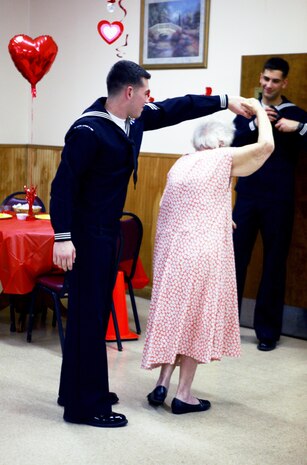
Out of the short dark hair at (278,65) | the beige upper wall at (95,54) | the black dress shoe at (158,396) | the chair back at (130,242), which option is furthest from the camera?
the beige upper wall at (95,54)

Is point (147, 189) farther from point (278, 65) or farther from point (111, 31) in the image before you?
point (278, 65)

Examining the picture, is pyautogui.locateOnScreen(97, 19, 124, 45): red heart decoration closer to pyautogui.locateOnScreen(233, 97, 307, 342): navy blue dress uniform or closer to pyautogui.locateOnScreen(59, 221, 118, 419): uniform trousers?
pyautogui.locateOnScreen(233, 97, 307, 342): navy blue dress uniform

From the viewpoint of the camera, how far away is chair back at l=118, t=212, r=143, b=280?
15.6ft

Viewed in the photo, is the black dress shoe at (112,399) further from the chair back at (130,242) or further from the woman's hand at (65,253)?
the chair back at (130,242)

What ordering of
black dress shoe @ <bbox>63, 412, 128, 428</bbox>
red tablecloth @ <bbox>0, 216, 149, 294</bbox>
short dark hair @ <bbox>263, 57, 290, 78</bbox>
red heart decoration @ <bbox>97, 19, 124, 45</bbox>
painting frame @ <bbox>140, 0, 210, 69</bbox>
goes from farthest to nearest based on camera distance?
red heart decoration @ <bbox>97, 19, 124, 45</bbox> → painting frame @ <bbox>140, 0, 210, 69</bbox> → short dark hair @ <bbox>263, 57, 290, 78</bbox> → red tablecloth @ <bbox>0, 216, 149, 294</bbox> → black dress shoe @ <bbox>63, 412, 128, 428</bbox>

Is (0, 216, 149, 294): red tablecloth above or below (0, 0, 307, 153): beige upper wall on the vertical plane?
below

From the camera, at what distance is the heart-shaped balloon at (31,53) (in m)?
5.54

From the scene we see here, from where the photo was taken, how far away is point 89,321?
3.30 meters

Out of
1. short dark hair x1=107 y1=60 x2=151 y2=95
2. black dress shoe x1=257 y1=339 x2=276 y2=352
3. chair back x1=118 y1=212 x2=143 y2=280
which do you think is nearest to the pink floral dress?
short dark hair x1=107 y1=60 x2=151 y2=95

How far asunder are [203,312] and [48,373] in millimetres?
1124

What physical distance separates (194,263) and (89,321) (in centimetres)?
56

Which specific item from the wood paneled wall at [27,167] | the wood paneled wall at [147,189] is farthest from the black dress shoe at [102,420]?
the wood paneled wall at [27,167]

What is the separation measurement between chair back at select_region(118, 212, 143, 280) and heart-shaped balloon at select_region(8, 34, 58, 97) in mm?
1482

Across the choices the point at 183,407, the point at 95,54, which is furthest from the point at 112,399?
the point at 95,54
